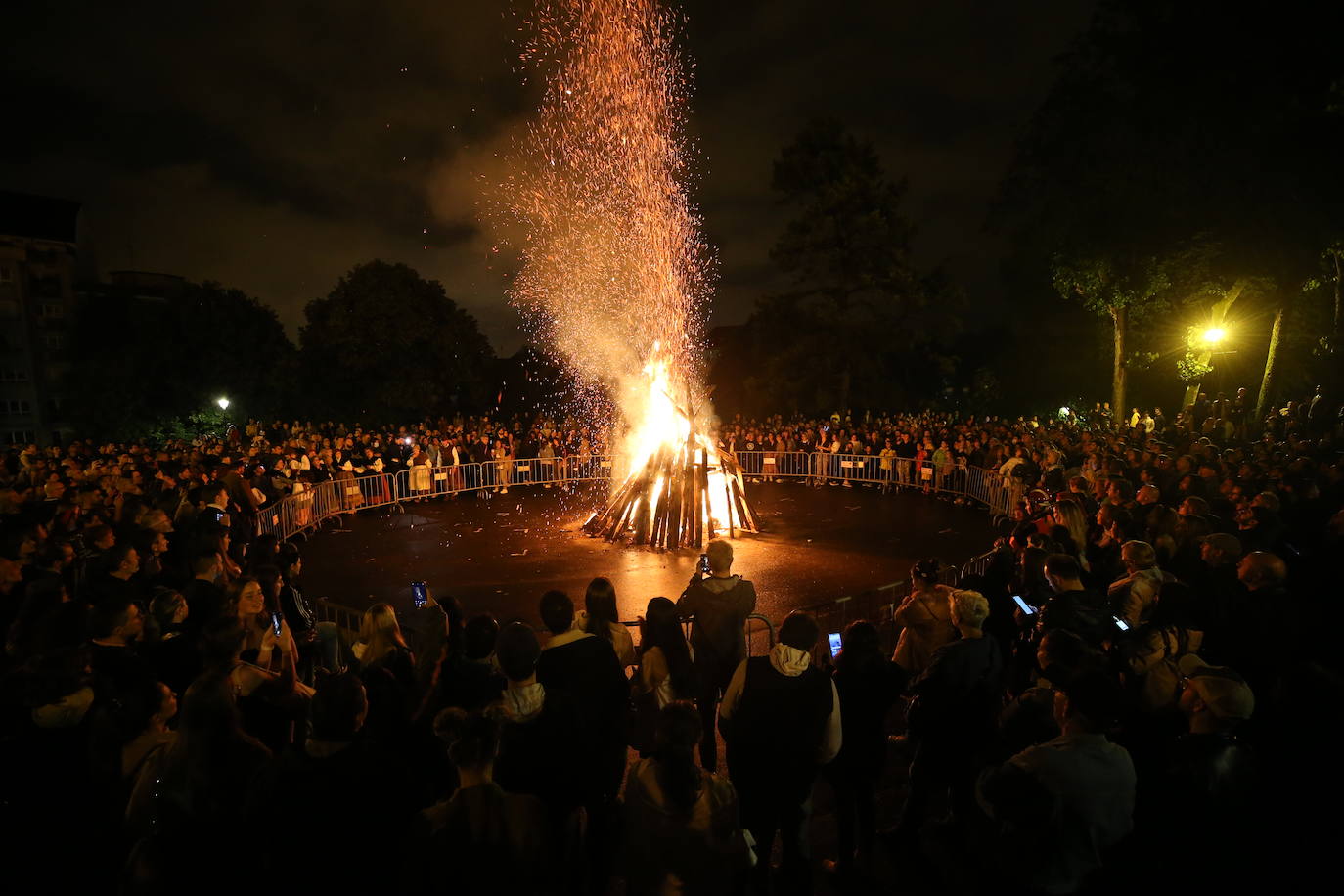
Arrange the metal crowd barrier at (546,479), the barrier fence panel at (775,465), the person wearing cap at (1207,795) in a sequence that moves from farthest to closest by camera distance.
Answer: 1. the barrier fence panel at (775,465)
2. the metal crowd barrier at (546,479)
3. the person wearing cap at (1207,795)

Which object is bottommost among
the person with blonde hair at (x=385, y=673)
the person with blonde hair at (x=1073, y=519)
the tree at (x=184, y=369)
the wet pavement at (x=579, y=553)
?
the wet pavement at (x=579, y=553)

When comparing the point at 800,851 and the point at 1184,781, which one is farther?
the point at 800,851

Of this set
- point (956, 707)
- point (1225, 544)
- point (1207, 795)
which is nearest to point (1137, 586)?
point (1225, 544)

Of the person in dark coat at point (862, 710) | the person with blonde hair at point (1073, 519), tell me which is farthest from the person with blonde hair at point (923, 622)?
the person with blonde hair at point (1073, 519)

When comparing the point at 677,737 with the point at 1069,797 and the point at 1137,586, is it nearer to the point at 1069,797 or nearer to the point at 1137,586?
the point at 1069,797

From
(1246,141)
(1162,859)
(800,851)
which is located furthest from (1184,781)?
(1246,141)

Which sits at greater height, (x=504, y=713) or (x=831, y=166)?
(x=831, y=166)

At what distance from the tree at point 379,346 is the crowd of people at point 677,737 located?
30700 millimetres

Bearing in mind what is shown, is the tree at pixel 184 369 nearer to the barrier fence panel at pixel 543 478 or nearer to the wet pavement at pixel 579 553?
the barrier fence panel at pixel 543 478

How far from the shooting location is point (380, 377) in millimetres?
37000

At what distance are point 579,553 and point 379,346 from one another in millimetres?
25648

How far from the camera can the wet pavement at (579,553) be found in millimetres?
12703

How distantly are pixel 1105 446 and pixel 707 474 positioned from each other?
9.34m

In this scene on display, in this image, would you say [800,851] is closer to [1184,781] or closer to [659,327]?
[1184,781]
